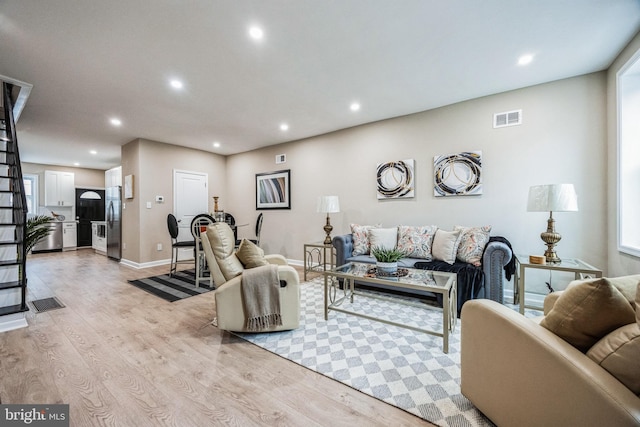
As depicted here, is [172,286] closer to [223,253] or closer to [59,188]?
[223,253]

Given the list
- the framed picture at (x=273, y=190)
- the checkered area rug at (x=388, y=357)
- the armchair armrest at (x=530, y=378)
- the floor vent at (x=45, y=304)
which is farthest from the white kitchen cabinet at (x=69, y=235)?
the armchair armrest at (x=530, y=378)

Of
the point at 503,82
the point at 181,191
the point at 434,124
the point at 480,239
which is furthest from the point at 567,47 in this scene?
the point at 181,191

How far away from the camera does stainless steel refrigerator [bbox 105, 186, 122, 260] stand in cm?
563

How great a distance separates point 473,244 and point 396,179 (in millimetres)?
1473

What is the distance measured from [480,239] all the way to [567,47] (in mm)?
1951

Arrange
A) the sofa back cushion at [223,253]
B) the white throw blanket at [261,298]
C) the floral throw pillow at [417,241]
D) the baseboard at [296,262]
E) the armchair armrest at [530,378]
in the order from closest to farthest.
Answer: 1. the armchair armrest at [530,378]
2. the white throw blanket at [261,298]
3. the sofa back cushion at [223,253]
4. the floral throw pillow at [417,241]
5. the baseboard at [296,262]

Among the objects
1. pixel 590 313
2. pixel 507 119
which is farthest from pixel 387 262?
pixel 507 119

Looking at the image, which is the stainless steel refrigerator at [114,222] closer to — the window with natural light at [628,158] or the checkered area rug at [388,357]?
the checkered area rug at [388,357]

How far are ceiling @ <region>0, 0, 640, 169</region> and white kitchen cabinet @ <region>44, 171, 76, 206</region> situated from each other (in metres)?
4.70

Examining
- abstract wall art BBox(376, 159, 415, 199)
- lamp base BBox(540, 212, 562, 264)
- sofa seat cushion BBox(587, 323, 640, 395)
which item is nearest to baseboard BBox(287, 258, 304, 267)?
abstract wall art BBox(376, 159, 415, 199)

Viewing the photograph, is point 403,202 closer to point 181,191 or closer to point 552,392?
point 552,392

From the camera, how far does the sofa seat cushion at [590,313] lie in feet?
3.14

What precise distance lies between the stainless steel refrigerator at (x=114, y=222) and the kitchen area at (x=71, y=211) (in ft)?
0.36

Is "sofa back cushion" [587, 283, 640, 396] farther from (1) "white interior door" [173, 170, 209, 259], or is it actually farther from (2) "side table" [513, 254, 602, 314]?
(1) "white interior door" [173, 170, 209, 259]
